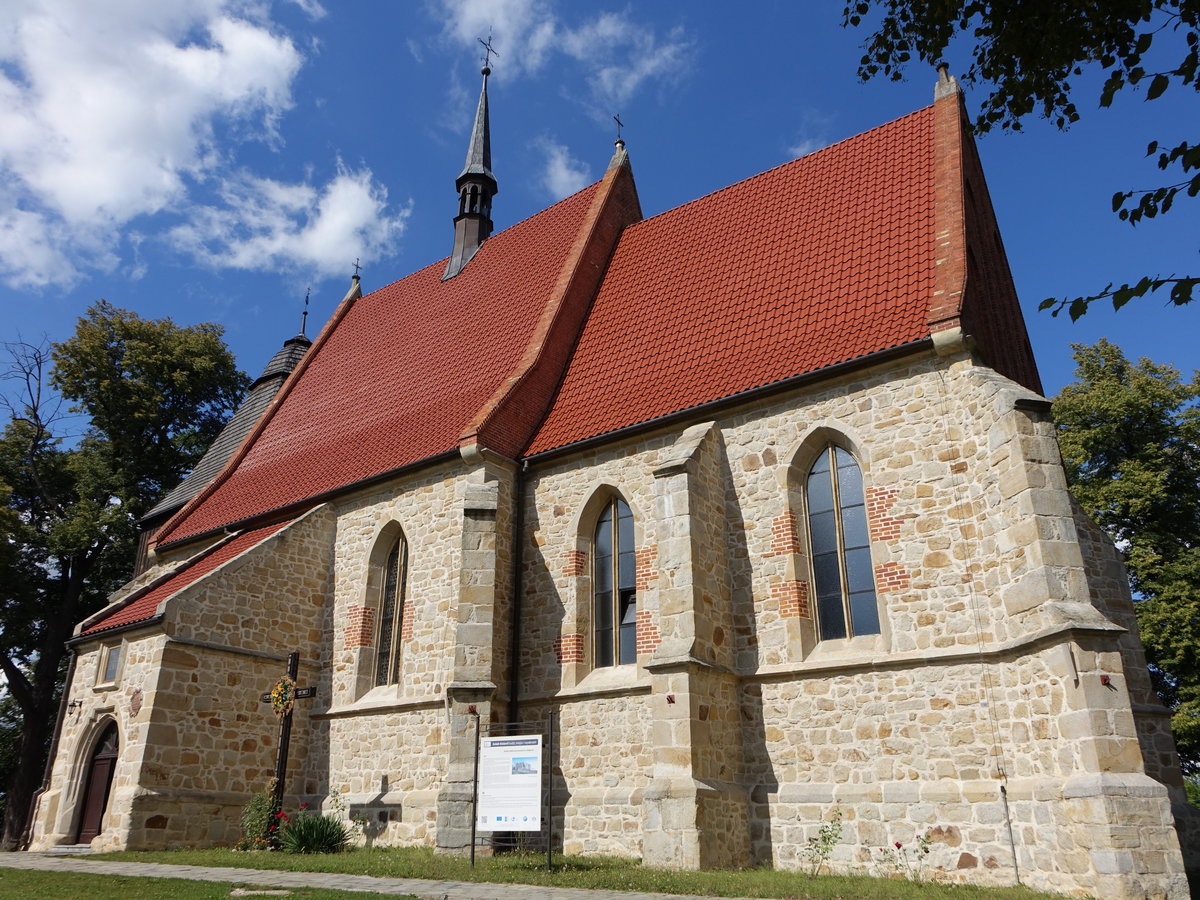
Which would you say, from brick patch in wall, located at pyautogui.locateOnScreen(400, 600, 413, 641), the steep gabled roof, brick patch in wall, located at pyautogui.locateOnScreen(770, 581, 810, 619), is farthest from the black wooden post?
brick patch in wall, located at pyautogui.locateOnScreen(770, 581, 810, 619)

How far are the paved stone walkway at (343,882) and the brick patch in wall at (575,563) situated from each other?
468 centimetres

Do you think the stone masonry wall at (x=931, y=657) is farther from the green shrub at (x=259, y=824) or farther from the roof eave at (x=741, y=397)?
the green shrub at (x=259, y=824)

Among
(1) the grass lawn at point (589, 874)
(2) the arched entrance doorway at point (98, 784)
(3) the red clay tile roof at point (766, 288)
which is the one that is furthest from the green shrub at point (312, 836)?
(3) the red clay tile roof at point (766, 288)

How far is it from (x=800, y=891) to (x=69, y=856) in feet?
34.4

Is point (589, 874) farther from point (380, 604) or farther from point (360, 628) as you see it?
point (380, 604)

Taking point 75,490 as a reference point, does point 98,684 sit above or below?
below

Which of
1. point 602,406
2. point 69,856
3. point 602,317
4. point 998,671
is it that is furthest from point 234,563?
point 998,671

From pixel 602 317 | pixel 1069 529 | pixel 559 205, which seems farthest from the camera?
pixel 559 205

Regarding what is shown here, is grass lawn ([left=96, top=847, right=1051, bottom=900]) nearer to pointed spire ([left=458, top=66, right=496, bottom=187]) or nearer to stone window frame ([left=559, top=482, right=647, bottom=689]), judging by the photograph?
stone window frame ([left=559, top=482, right=647, bottom=689])

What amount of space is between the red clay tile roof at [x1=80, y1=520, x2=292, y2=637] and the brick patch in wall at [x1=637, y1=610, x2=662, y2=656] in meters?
7.32

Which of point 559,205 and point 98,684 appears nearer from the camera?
point 98,684

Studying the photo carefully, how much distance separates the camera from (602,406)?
1344 cm

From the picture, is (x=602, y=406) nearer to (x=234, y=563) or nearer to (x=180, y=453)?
(x=234, y=563)

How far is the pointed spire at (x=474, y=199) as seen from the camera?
2123 cm
